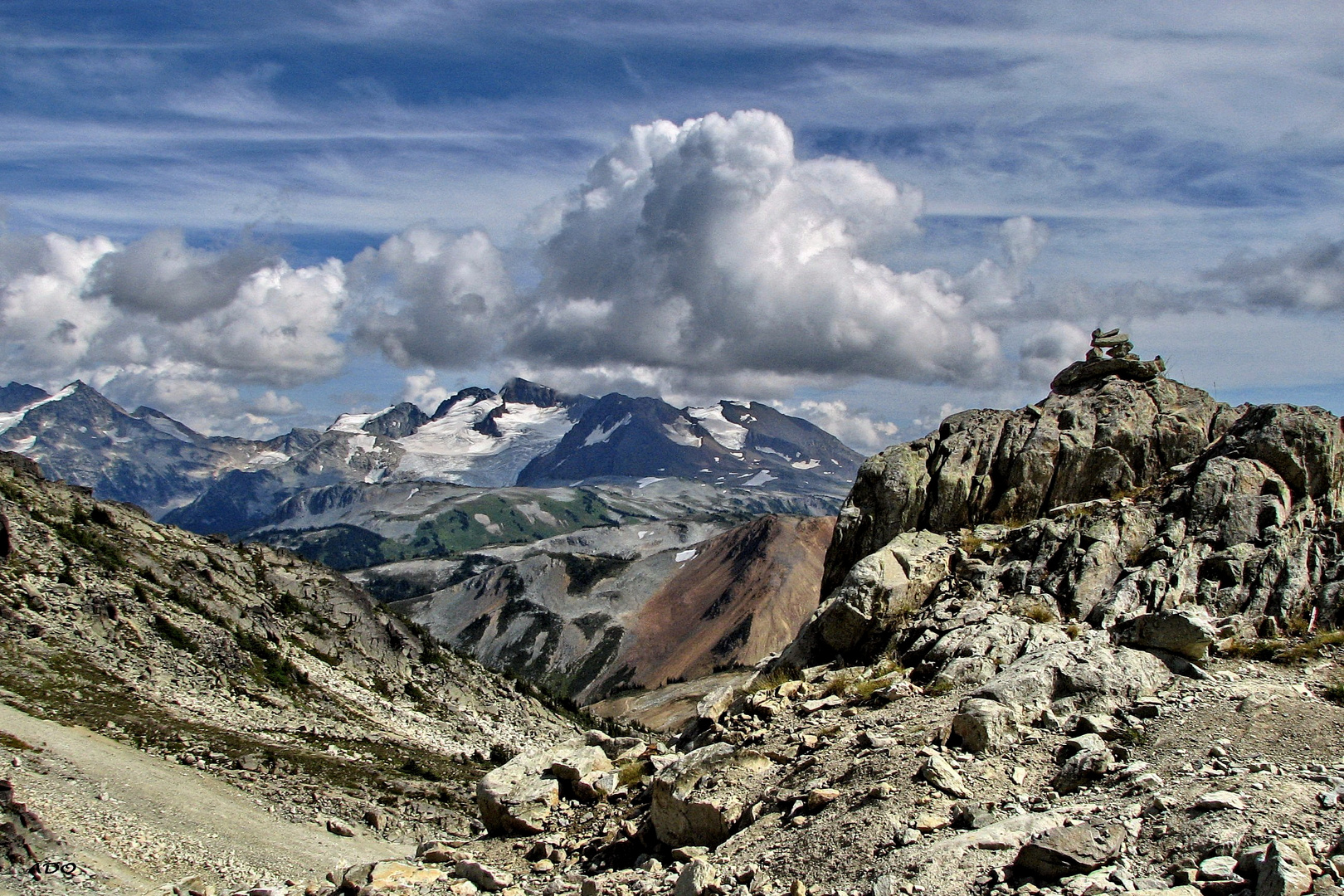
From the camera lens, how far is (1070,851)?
12102 mm

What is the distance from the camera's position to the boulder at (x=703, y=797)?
16.9 m

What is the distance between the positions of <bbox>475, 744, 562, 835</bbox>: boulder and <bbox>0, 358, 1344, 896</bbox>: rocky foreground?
9 cm

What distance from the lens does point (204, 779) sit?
128 ft

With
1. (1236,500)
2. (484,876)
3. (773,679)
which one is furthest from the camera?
(1236,500)

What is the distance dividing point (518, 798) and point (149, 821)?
16.8m

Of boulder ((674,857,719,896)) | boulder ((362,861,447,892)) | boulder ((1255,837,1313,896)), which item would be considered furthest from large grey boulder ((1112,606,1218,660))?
boulder ((362,861,447,892))

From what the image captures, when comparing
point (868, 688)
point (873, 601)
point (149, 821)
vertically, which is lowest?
point (149, 821)

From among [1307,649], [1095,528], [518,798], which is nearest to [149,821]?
[518,798]

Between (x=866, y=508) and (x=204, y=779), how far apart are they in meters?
31.8

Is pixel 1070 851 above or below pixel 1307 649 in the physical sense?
below

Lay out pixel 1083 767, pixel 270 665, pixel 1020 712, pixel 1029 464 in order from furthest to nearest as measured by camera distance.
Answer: pixel 270 665
pixel 1029 464
pixel 1020 712
pixel 1083 767

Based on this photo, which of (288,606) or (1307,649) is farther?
(288,606)

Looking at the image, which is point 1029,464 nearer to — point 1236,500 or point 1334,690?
point 1236,500

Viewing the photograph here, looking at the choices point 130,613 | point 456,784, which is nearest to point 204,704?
point 130,613
